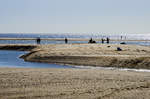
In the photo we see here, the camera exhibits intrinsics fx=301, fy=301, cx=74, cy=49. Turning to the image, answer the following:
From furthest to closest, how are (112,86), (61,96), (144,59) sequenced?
(144,59)
(112,86)
(61,96)

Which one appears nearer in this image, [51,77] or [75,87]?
[75,87]

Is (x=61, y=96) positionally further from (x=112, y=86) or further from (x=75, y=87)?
(x=112, y=86)

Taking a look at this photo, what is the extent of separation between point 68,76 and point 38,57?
1575 centimetres

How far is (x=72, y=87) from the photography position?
48.7 ft

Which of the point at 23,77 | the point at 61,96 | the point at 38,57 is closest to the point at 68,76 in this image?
the point at 23,77

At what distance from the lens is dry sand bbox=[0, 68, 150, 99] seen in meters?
13.1

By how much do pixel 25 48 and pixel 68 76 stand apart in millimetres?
38227

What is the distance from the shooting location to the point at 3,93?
44.1 feet

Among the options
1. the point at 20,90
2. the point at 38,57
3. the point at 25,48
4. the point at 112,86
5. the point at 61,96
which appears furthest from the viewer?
the point at 25,48

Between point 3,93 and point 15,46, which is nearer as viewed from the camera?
point 3,93

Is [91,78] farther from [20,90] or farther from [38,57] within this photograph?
[38,57]

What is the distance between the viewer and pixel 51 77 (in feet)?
59.0

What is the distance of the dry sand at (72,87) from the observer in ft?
43.1

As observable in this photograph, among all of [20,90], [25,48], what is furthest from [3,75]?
[25,48]
